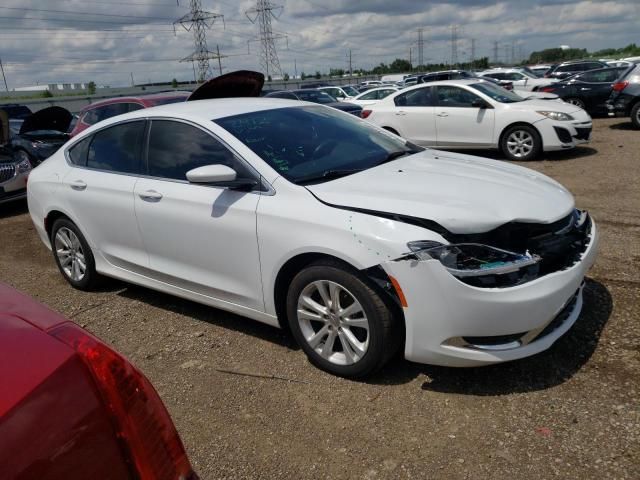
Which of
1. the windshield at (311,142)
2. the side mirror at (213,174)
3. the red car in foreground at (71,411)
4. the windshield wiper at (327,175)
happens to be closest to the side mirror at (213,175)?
the side mirror at (213,174)

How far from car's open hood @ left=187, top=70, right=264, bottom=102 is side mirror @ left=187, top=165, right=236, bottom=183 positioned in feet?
8.36

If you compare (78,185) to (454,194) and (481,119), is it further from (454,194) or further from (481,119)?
(481,119)

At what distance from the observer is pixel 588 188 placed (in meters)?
7.50

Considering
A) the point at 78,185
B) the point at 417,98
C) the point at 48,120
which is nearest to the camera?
the point at 78,185

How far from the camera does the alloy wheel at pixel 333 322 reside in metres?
3.04

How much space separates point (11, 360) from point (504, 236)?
2398mm

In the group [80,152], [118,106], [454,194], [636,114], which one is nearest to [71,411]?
[454,194]

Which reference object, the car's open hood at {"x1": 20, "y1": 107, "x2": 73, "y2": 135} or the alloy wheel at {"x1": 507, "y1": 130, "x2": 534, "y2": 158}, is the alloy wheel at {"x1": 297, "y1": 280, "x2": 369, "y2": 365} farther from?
the car's open hood at {"x1": 20, "y1": 107, "x2": 73, "y2": 135}

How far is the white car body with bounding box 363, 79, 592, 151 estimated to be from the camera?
9.78 metres

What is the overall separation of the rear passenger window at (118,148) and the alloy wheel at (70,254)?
0.72 metres

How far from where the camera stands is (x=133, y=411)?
1.37 meters

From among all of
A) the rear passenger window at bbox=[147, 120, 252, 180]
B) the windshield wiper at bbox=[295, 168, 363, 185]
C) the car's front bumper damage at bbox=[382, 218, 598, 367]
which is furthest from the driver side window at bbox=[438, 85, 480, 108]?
the car's front bumper damage at bbox=[382, 218, 598, 367]

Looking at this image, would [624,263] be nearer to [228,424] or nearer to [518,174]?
[518,174]

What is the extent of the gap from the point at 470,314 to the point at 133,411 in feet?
6.02
